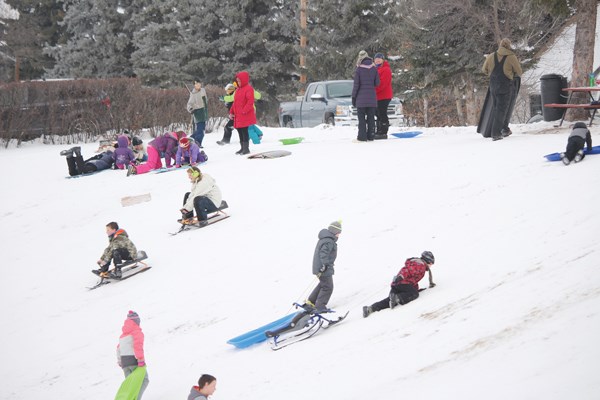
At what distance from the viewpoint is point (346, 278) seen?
9.73 m

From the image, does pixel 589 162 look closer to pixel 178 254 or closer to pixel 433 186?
pixel 433 186

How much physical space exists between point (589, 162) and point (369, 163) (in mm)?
5056

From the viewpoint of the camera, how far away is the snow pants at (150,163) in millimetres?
18969

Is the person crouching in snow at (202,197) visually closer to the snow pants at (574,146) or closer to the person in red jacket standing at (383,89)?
the person in red jacket standing at (383,89)

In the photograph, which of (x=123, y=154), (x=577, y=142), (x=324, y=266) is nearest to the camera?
(x=324, y=266)

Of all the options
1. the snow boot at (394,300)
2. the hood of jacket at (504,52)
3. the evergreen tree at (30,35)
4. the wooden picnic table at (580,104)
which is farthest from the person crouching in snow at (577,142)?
the evergreen tree at (30,35)

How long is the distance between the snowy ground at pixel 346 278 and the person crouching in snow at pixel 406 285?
0.12m

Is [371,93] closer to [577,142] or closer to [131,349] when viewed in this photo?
[577,142]

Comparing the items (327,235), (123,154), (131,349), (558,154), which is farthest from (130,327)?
(123,154)

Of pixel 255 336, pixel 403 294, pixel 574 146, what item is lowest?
pixel 255 336

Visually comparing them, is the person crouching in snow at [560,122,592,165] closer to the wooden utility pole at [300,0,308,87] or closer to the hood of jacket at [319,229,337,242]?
the hood of jacket at [319,229,337,242]

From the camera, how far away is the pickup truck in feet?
78.1

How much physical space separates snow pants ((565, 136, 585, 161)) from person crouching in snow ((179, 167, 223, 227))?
6301 millimetres

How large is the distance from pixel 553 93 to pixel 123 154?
37.9ft
